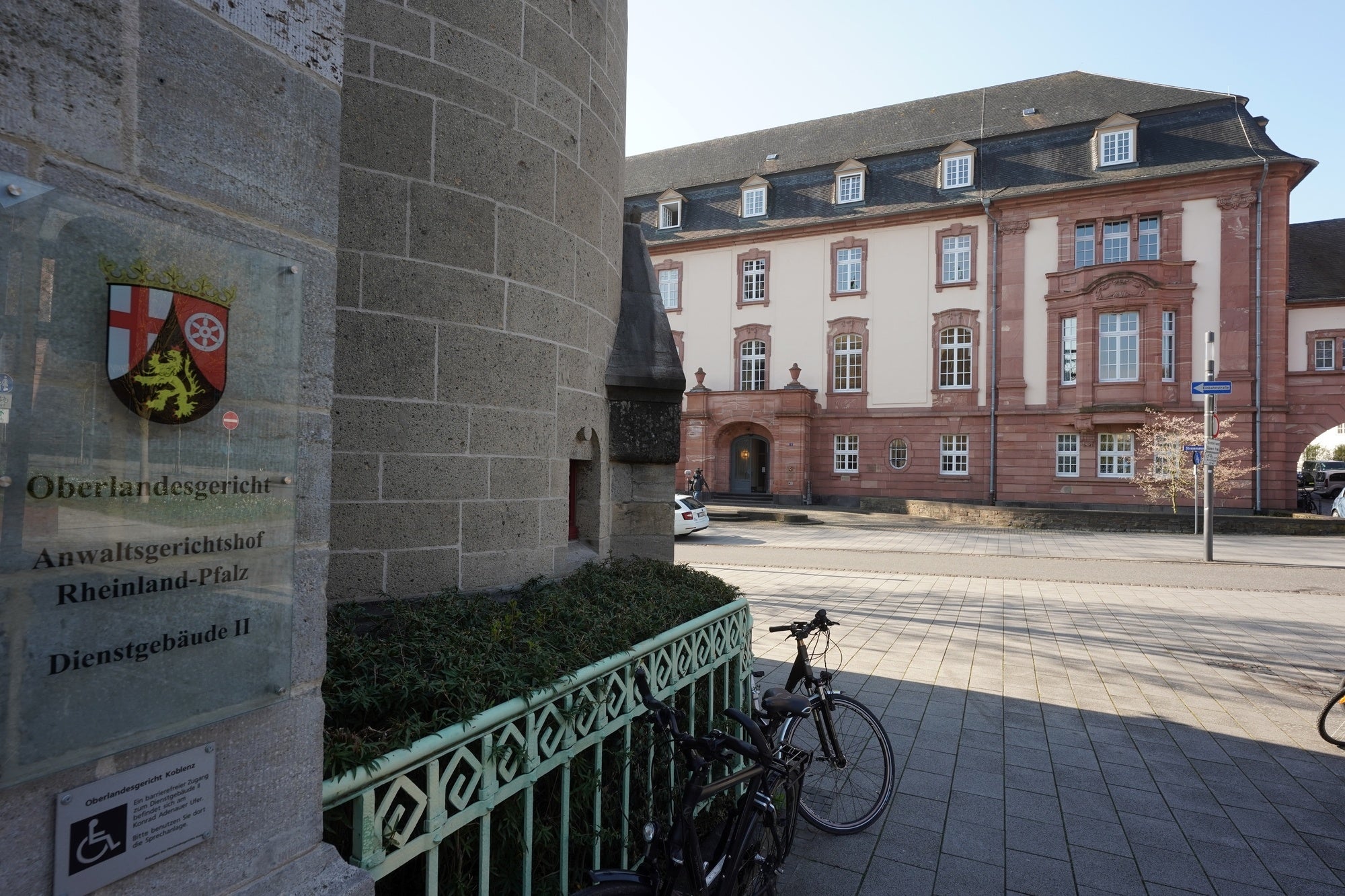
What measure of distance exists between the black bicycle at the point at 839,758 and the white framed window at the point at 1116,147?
101 feet

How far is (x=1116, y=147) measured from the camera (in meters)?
28.2

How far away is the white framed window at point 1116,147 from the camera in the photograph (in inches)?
1097

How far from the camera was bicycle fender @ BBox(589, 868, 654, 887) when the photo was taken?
206cm

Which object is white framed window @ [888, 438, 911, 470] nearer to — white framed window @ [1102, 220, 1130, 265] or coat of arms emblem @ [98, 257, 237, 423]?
white framed window @ [1102, 220, 1130, 265]

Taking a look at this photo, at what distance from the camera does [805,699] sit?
3.30 meters

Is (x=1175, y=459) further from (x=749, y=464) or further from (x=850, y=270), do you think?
(x=749, y=464)

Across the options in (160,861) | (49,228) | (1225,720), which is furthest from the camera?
(1225,720)

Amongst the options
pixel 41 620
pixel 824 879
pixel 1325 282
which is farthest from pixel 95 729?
pixel 1325 282

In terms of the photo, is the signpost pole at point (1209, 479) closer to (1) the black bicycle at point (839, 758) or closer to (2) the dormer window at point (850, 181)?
(1) the black bicycle at point (839, 758)

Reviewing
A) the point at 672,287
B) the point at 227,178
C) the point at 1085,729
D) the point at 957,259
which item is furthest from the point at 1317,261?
the point at 227,178

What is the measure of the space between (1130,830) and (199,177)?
15.6 ft

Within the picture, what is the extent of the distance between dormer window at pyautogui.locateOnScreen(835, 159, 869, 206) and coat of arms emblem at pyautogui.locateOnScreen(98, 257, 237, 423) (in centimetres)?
3395

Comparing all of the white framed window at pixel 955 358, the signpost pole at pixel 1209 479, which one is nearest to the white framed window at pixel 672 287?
the white framed window at pixel 955 358

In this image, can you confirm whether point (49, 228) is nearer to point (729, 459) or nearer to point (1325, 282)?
point (729, 459)
